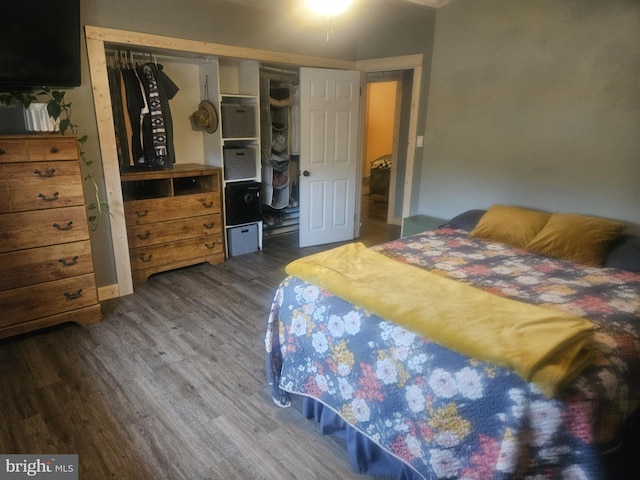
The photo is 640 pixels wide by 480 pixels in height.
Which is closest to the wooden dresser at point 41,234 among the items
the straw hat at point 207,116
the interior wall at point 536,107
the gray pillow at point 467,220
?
the straw hat at point 207,116

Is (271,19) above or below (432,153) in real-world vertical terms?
above

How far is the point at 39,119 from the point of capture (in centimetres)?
257

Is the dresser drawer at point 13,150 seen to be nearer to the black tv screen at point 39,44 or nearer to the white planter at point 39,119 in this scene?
the white planter at point 39,119

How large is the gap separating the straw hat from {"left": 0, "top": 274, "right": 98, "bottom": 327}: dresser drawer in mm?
1899

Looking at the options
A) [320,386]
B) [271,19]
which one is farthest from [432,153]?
[320,386]

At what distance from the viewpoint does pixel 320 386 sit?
187 cm

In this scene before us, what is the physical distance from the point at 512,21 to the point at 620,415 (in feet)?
9.65

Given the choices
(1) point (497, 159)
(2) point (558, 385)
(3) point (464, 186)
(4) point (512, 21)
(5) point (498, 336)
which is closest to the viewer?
(2) point (558, 385)

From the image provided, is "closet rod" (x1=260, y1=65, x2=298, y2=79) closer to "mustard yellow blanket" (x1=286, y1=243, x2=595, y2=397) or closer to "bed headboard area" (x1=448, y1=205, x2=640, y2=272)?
"bed headboard area" (x1=448, y1=205, x2=640, y2=272)

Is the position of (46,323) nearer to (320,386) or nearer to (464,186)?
(320,386)

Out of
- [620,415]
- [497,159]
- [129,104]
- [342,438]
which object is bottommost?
[342,438]

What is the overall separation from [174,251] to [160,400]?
192 cm

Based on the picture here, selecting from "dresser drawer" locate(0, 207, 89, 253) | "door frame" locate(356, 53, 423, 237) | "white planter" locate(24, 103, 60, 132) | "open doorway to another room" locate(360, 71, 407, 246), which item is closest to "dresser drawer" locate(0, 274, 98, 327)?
"dresser drawer" locate(0, 207, 89, 253)

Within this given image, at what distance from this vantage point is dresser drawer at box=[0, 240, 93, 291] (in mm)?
2498
